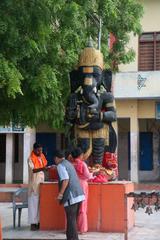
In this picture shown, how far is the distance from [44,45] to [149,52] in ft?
53.9

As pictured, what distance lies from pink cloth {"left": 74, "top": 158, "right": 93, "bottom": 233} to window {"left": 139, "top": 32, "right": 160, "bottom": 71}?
55.8ft

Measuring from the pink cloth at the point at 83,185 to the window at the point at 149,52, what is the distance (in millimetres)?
17004

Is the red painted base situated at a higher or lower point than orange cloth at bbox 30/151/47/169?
lower

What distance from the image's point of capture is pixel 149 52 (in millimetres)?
26328

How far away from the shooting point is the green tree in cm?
956

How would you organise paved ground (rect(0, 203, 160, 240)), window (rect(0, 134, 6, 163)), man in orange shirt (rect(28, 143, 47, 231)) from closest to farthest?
paved ground (rect(0, 203, 160, 240)) → man in orange shirt (rect(28, 143, 47, 231)) → window (rect(0, 134, 6, 163))

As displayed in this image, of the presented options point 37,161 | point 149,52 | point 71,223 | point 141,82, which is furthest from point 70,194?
point 149,52

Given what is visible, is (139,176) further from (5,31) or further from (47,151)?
(5,31)

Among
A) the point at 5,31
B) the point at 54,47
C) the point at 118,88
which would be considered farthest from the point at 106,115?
the point at 118,88

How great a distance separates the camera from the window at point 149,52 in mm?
26250

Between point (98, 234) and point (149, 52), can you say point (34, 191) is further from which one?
point (149, 52)

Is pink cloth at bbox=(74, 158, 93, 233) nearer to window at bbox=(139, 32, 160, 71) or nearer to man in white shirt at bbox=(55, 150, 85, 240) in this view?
man in white shirt at bbox=(55, 150, 85, 240)

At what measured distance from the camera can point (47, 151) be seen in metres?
30.5

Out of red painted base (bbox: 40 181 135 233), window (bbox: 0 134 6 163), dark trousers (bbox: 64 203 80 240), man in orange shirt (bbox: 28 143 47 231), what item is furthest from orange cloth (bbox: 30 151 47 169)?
window (bbox: 0 134 6 163)
